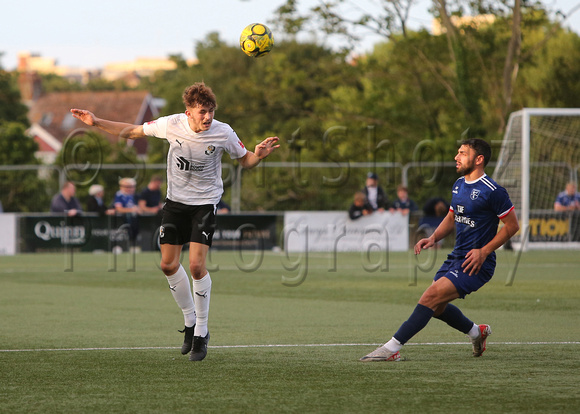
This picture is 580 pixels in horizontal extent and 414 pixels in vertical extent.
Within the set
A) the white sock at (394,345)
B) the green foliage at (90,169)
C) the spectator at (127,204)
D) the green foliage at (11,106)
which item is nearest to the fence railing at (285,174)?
the green foliage at (90,169)

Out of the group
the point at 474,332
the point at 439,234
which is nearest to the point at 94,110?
the point at 439,234

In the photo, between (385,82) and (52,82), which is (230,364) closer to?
(385,82)

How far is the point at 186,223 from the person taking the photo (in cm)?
810

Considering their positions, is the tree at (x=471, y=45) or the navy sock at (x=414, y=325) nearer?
the navy sock at (x=414, y=325)

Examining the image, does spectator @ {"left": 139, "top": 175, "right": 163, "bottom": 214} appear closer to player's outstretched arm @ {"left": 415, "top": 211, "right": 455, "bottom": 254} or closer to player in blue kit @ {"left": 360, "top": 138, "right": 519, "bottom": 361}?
player's outstretched arm @ {"left": 415, "top": 211, "right": 455, "bottom": 254}

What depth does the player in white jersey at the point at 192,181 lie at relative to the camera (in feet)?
26.0

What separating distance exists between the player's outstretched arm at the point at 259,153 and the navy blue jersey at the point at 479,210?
5.45 ft

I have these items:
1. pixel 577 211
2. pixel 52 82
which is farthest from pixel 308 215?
pixel 52 82

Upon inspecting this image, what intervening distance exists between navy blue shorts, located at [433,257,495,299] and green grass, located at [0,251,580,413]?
612 mm

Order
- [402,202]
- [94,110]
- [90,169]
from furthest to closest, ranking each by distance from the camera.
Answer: [94,110]
[90,169]
[402,202]

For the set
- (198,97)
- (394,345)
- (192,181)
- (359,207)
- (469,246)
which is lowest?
(394,345)

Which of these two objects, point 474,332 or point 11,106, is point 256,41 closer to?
point 474,332

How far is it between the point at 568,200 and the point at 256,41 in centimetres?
1760

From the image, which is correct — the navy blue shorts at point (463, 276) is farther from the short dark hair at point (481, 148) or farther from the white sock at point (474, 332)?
the short dark hair at point (481, 148)
